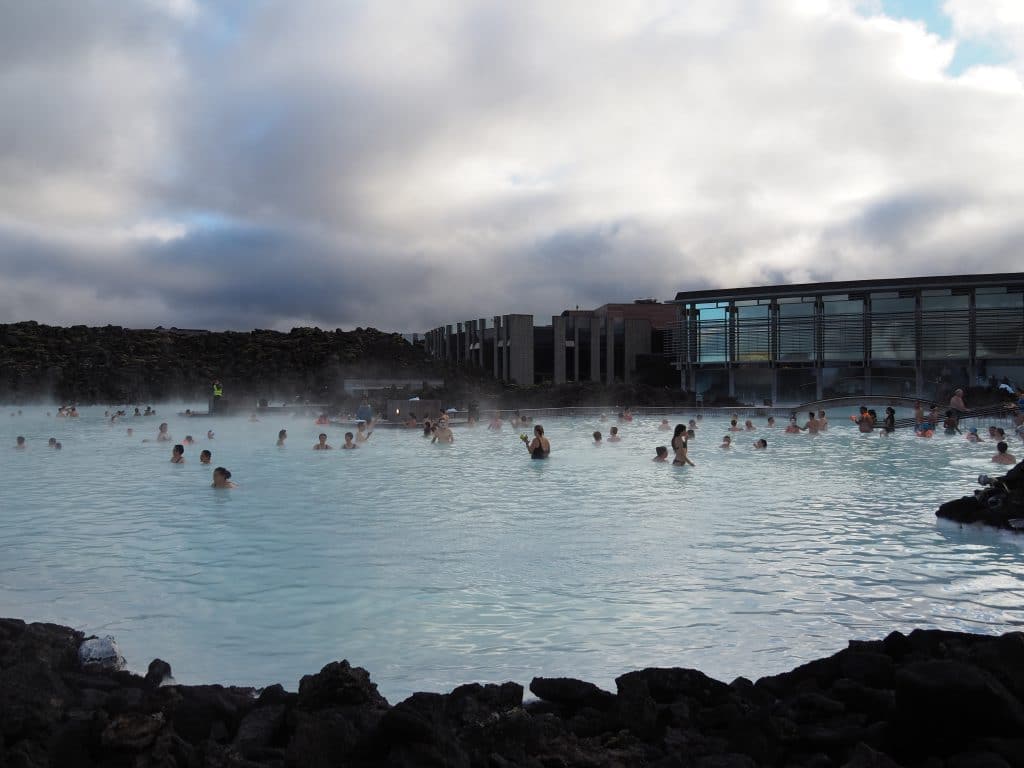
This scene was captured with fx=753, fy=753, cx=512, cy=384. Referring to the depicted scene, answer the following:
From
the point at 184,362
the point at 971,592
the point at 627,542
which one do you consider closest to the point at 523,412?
the point at 627,542

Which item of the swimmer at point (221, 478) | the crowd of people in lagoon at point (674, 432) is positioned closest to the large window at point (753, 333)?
the crowd of people in lagoon at point (674, 432)

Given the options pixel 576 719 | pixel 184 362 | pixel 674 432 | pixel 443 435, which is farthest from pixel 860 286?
pixel 184 362

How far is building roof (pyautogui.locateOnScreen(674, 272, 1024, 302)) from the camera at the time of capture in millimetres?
36875

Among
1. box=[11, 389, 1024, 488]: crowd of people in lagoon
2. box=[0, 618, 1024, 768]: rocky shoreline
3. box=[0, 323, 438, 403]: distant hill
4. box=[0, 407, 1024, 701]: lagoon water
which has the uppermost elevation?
box=[0, 323, 438, 403]: distant hill

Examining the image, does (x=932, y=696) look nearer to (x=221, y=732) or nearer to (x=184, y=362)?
(x=221, y=732)

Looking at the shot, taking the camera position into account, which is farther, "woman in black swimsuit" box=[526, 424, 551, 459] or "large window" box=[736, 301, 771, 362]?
"large window" box=[736, 301, 771, 362]

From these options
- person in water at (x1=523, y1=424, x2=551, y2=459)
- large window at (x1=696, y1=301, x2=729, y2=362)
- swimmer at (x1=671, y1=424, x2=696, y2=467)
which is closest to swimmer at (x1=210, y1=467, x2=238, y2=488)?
person in water at (x1=523, y1=424, x2=551, y2=459)

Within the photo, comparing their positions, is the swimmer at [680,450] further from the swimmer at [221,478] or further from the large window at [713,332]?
the large window at [713,332]

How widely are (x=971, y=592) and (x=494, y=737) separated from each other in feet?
18.3

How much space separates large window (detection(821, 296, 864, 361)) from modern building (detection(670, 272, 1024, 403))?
5 cm

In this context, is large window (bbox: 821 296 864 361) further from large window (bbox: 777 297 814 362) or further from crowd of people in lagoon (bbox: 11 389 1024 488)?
crowd of people in lagoon (bbox: 11 389 1024 488)

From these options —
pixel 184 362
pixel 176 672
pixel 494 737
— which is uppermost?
pixel 184 362

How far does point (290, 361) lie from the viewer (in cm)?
6575

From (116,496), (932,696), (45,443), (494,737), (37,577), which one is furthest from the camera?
(45,443)
